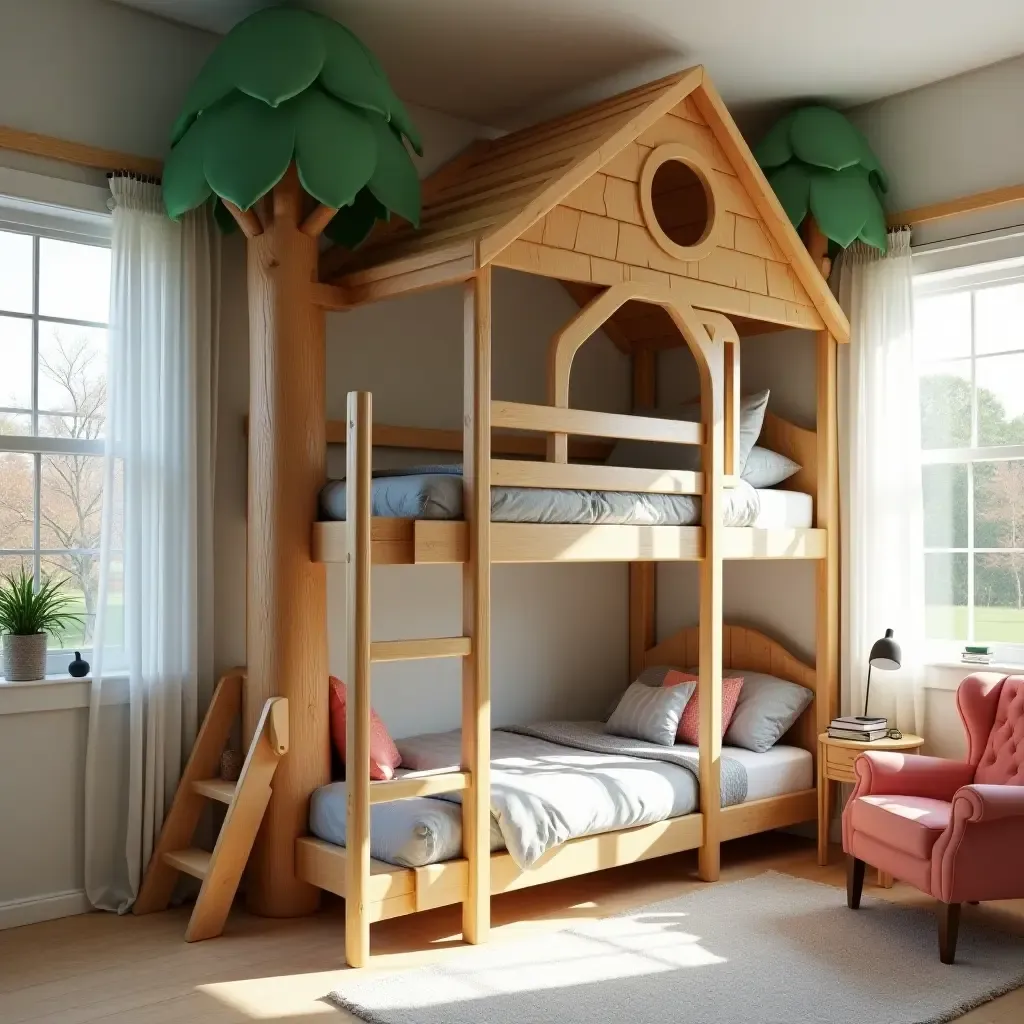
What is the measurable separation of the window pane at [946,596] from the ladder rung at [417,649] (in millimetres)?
2177

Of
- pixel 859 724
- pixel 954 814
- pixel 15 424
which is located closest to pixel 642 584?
pixel 859 724

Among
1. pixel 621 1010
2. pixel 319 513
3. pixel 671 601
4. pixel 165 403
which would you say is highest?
pixel 165 403

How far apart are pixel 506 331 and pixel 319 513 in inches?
63.6

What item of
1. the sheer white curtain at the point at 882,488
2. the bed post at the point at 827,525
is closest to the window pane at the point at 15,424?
the bed post at the point at 827,525

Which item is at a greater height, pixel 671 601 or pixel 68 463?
pixel 68 463

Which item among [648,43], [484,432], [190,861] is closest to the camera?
[484,432]

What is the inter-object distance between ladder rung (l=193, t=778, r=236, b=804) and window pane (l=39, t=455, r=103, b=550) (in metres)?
0.91

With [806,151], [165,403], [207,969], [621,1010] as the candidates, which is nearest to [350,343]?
[165,403]

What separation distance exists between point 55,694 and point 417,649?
1.28 meters

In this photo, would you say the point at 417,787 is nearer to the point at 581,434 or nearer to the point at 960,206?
the point at 581,434

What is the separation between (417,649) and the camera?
3535 millimetres

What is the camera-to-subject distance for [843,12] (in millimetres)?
4051

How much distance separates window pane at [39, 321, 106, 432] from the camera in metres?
4.04

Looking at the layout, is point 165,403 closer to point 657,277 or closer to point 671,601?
point 657,277
